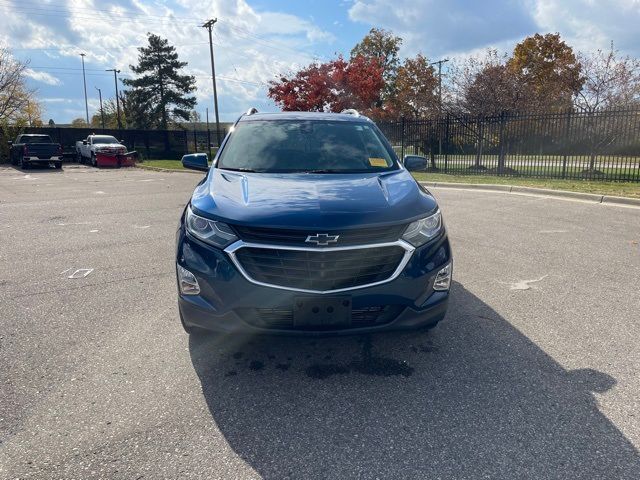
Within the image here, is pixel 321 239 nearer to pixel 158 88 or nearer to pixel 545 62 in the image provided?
pixel 545 62

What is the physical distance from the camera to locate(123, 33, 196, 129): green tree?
5819 centimetres

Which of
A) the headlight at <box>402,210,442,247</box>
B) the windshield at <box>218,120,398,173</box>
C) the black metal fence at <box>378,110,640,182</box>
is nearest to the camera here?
the headlight at <box>402,210,442,247</box>

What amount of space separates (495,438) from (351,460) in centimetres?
79

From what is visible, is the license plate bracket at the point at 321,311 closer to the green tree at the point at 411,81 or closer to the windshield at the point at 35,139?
the windshield at the point at 35,139

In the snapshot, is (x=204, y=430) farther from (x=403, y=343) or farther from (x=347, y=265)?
(x=403, y=343)

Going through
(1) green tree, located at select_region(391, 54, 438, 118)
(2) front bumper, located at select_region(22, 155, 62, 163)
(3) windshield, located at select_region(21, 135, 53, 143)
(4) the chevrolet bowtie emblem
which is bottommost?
(4) the chevrolet bowtie emblem

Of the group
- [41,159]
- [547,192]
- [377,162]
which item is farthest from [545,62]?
[377,162]

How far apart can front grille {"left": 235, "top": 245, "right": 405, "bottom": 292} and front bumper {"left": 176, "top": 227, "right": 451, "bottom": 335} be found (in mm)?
60

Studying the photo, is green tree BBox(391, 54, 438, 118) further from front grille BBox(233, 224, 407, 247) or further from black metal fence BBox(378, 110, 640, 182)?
front grille BBox(233, 224, 407, 247)

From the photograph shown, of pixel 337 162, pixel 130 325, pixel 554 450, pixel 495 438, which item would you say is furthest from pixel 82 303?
pixel 554 450

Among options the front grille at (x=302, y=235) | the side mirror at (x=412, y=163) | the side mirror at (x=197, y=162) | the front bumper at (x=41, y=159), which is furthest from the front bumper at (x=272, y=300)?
the front bumper at (x=41, y=159)

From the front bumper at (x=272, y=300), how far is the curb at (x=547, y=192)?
9.32 m

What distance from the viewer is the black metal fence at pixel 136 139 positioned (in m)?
30.5

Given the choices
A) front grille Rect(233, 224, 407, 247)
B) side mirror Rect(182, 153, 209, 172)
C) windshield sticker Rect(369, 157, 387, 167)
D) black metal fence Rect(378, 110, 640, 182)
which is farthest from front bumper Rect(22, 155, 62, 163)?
front grille Rect(233, 224, 407, 247)
